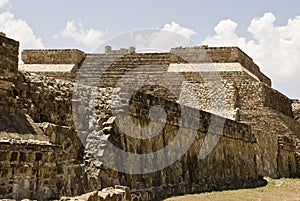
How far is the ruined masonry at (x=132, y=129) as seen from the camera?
619 centimetres

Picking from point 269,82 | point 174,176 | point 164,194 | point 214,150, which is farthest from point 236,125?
point 269,82

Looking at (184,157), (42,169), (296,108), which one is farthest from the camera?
(296,108)

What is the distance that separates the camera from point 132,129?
28.9 feet

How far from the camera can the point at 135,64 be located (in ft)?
74.8

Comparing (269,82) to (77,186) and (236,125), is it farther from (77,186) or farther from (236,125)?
(77,186)

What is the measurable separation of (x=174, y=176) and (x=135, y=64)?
13199mm

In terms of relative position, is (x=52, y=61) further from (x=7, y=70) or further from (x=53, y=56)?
(x=7, y=70)

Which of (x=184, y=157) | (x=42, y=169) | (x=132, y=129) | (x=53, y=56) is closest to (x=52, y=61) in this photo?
(x=53, y=56)

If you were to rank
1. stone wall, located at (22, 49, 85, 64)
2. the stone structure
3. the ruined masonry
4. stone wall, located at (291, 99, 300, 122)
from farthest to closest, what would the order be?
1. stone wall, located at (291, 99, 300, 122)
2. stone wall, located at (22, 49, 85, 64)
3. the stone structure
4. the ruined masonry

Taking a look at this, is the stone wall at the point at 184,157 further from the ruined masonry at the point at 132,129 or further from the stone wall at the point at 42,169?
the stone wall at the point at 42,169

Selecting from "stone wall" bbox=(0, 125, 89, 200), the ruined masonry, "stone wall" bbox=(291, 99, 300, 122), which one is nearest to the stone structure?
the ruined masonry

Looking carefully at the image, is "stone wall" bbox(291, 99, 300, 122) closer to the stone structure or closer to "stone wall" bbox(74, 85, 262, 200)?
"stone wall" bbox(74, 85, 262, 200)

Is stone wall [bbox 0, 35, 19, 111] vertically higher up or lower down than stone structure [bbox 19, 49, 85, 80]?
lower down

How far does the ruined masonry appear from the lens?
619 centimetres
